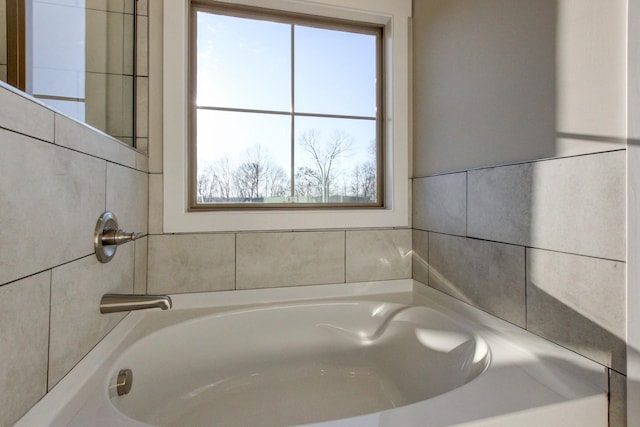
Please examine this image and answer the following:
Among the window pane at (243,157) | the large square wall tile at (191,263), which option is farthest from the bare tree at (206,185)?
the large square wall tile at (191,263)

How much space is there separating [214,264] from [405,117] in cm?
121

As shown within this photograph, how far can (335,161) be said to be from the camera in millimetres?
1779

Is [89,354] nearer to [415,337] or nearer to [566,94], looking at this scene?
[415,337]

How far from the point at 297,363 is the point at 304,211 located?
699 millimetres

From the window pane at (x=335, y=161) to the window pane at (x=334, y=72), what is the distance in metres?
0.08

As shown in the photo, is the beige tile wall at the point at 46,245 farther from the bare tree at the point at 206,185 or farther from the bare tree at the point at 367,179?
the bare tree at the point at 367,179

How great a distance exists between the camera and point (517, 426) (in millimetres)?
737

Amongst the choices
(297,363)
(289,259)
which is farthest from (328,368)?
(289,259)

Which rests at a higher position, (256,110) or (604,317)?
(256,110)

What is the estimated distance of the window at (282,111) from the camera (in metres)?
1.61

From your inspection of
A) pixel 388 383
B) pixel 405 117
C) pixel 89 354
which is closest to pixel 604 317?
pixel 388 383

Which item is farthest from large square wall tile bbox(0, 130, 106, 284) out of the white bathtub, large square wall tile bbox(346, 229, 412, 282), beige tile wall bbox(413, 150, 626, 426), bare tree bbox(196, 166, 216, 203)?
beige tile wall bbox(413, 150, 626, 426)

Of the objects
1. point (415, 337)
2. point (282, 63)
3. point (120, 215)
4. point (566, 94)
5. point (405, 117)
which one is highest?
point (282, 63)

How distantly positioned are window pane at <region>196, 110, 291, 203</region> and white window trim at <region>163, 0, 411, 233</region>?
0.12m
